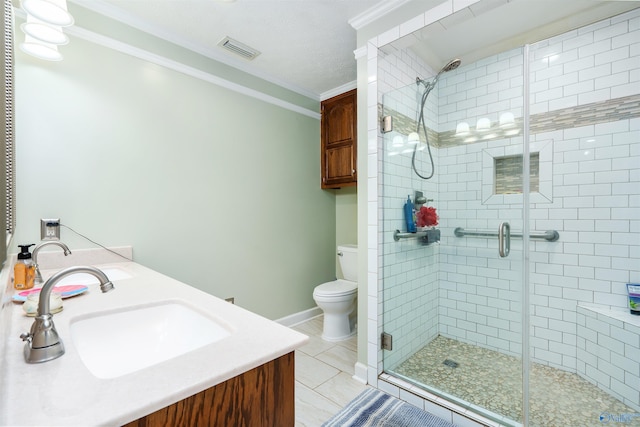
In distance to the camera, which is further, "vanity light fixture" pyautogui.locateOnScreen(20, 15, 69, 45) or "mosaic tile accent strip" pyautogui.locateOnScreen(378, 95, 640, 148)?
"mosaic tile accent strip" pyautogui.locateOnScreen(378, 95, 640, 148)

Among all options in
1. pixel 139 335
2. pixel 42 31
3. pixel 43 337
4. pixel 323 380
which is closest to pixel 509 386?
pixel 323 380

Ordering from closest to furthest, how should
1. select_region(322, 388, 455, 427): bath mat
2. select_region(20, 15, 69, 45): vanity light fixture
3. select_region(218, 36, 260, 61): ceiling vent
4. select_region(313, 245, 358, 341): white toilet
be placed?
select_region(20, 15, 69, 45): vanity light fixture
select_region(322, 388, 455, 427): bath mat
select_region(218, 36, 260, 61): ceiling vent
select_region(313, 245, 358, 341): white toilet

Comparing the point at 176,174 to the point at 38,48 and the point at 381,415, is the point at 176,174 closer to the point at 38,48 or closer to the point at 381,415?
the point at 38,48

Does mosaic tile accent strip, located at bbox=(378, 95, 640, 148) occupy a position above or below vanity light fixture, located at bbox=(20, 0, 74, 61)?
below

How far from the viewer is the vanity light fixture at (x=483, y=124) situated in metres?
1.99

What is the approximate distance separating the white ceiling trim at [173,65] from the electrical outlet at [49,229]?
1123 mm

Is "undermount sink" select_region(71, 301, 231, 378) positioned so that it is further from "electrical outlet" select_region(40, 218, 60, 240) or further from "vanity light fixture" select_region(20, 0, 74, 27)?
"vanity light fixture" select_region(20, 0, 74, 27)

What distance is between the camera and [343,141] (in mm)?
2848

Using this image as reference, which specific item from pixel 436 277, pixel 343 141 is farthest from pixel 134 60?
pixel 436 277

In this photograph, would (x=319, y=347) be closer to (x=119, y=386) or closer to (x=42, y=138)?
(x=119, y=386)

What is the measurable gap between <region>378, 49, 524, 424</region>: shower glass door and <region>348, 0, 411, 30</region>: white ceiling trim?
0.25 metres

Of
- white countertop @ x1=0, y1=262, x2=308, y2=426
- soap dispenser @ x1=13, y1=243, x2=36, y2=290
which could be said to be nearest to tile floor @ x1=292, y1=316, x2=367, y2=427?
white countertop @ x1=0, y1=262, x2=308, y2=426

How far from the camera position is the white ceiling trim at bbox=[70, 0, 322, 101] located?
68.3 inches

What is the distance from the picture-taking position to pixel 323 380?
6.25 ft
